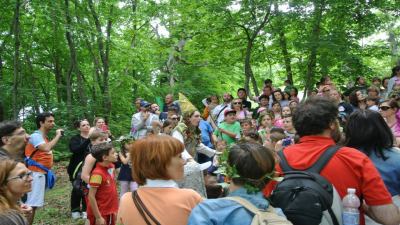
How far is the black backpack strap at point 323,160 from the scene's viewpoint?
235 cm

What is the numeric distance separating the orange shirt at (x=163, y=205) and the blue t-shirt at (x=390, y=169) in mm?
1243

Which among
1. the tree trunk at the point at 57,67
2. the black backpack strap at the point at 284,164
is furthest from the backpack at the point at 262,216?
the tree trunk at the point at 57,67

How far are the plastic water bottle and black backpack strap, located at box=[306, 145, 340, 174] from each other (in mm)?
195

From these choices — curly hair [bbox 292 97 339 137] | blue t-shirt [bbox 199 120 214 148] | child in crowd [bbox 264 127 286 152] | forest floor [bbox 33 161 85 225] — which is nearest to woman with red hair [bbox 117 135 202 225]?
curly hair [bbox 292 97 339 137]

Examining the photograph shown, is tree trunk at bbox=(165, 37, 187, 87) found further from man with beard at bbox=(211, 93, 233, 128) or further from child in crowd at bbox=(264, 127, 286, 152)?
child in crowd at bbox=(264, 127, 286, 152)

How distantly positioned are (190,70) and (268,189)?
15.4m

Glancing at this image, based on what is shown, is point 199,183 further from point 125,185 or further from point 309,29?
point 309,29

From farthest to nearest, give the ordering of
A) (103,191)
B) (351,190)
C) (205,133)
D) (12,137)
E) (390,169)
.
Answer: (205,133), (103,191), (12,137), (390,169), (351,190)

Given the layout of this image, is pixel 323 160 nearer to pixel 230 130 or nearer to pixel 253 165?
pixel 253 165

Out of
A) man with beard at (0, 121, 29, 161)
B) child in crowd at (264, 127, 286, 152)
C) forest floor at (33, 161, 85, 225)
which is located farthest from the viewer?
forest floor at (33, 161, 85, 225)

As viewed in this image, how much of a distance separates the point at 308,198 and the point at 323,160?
1.05ft

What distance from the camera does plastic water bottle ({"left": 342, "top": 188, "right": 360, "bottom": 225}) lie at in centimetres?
225

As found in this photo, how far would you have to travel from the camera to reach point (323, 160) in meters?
2.37

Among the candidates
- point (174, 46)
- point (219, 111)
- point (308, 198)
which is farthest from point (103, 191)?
point (174, 46)
